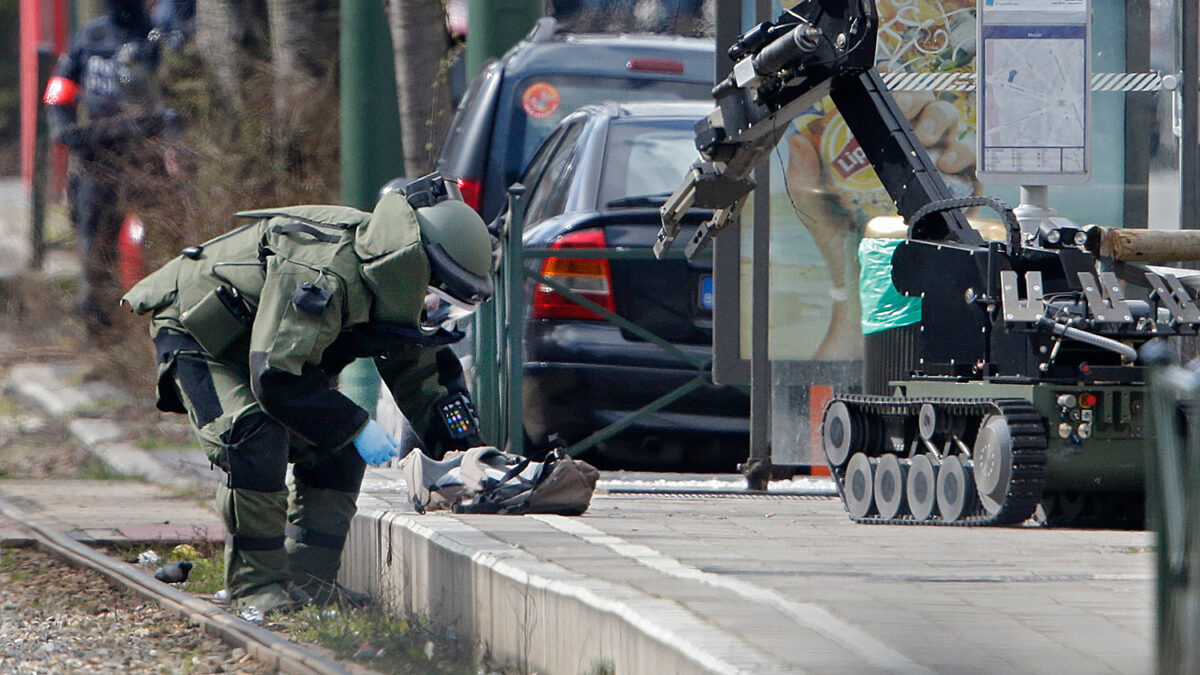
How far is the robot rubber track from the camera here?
5.64 m

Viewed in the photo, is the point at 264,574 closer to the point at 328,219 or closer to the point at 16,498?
the point at 328,219

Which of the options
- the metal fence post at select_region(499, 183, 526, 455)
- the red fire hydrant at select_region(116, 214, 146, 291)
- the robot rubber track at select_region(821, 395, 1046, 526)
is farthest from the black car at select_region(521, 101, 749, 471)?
the red fire hydrant at select_region(116, 214, 146, 291)

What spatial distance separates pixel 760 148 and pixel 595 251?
3.65 ft

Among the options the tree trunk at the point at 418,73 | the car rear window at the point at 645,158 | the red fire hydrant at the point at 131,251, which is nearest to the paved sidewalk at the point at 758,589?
the car rear window at the point at 645,158

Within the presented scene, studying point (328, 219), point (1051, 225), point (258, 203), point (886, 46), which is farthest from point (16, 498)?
point (1051, 225)

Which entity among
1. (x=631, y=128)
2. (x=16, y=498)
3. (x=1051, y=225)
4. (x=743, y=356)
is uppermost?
(x=631, y=128)

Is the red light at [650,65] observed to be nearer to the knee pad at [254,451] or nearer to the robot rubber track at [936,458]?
the robot rubber track at [936,458]

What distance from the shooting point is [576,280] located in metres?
7.66

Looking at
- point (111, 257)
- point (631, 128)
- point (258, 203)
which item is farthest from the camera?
point (111, 257)

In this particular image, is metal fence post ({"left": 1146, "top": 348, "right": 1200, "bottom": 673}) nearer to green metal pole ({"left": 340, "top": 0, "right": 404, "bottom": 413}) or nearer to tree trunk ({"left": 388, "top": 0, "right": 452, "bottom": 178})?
green metal pole ({"left": 340, "top": 0, "right": 404, "bottom": 413})

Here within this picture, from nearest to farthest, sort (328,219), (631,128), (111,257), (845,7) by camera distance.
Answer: (328,219)
(845,7)
(631,128)
(111,257)

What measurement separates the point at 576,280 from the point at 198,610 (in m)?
2.61

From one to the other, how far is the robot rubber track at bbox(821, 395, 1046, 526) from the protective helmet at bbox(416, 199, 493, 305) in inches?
66.2

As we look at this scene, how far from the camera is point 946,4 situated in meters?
7.36
